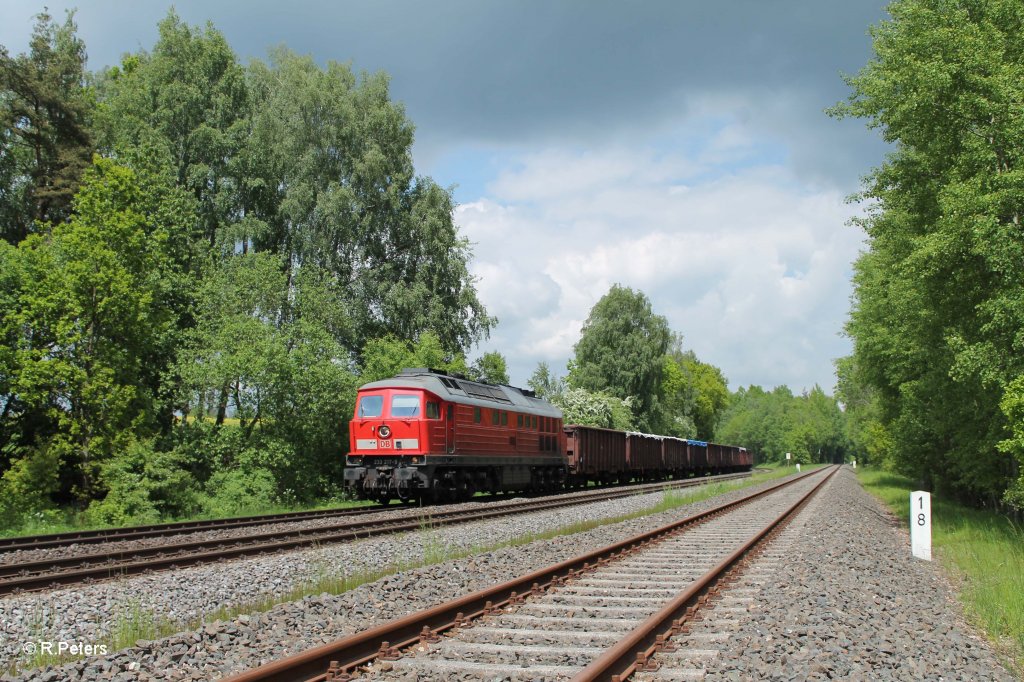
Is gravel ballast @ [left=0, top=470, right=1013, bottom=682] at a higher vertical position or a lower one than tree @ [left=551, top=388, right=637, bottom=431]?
lower

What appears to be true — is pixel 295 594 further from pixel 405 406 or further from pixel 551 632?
pixel 405 406

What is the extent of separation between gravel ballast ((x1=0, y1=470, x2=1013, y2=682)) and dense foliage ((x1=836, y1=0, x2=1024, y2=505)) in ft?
18.0

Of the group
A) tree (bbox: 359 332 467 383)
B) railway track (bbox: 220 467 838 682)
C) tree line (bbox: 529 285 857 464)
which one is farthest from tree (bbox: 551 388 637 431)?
railway track (bbox: 220 467 838 682)

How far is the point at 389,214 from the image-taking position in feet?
121

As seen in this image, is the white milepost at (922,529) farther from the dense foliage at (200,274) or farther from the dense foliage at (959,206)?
the dense foliage at (200,274)

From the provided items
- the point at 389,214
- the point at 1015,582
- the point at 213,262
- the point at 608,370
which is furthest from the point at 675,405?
the point at 1015,582

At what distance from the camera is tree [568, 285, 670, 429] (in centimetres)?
6525

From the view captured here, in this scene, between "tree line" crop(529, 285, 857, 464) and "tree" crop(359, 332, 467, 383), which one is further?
"tree line" crop(529, 285, 857, 464)

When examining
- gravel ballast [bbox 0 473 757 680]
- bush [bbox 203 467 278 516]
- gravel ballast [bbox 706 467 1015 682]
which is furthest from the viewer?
bush [bbox 203 467 278 516]

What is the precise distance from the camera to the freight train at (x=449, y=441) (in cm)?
2134

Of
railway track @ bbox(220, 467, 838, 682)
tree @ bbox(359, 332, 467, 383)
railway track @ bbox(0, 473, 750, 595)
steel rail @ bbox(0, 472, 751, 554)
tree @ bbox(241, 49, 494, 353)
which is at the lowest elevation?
steel rail @ bbox(0, 472, 751, 554)

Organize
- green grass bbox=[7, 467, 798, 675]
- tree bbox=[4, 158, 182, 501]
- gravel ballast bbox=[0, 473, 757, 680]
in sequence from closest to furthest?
green grass bbox=[7, 467, 798, 675], gravel ballast bbox=[0, 473, 757, 680], tree bbox=[4, 158, 182, 501]

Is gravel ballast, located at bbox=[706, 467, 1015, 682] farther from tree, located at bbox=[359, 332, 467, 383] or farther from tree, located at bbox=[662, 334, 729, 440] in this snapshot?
tree, located at bbox=[662, 334, 729, 440]

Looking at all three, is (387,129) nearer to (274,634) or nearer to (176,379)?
(176,379)
